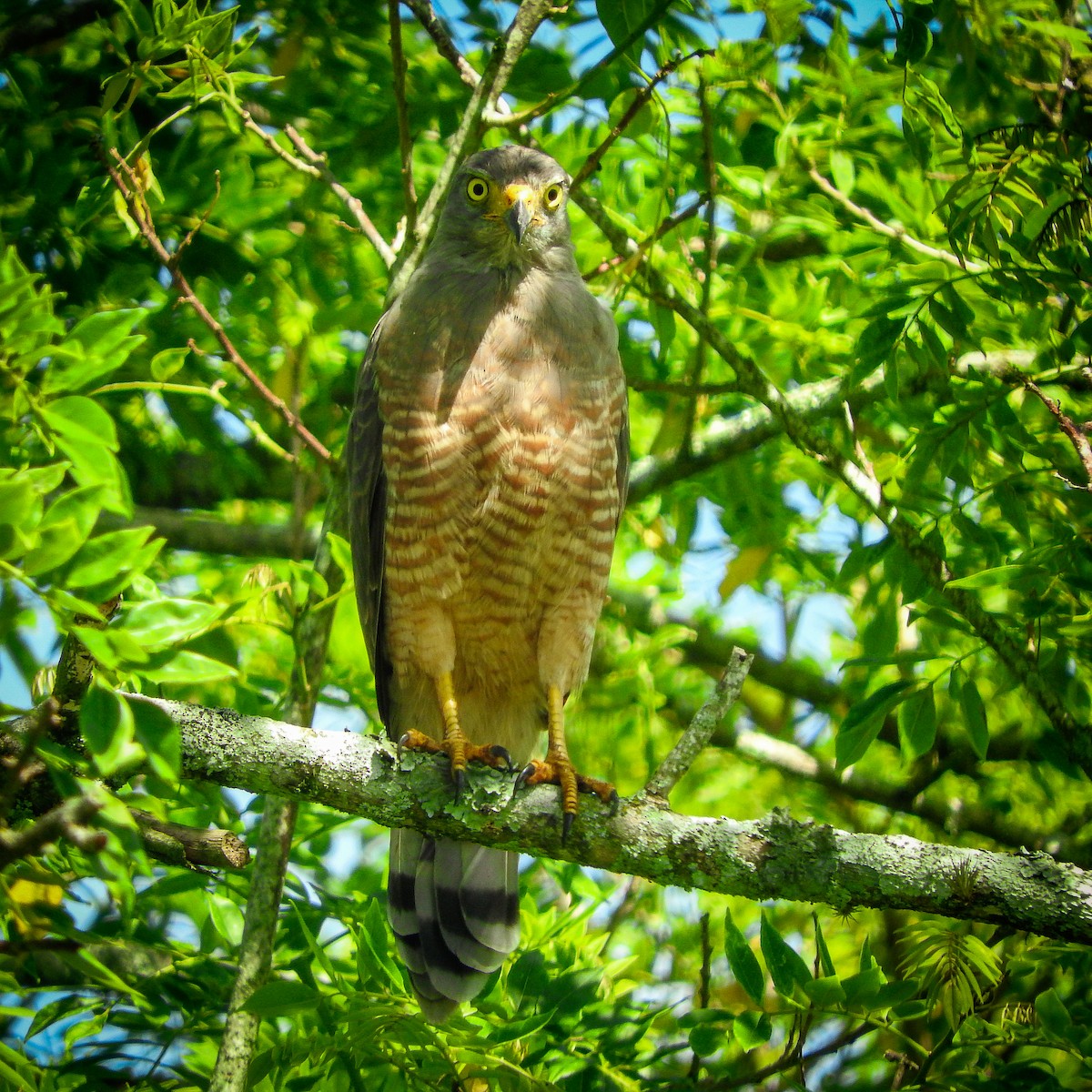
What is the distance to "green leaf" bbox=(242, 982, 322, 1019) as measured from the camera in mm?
2266

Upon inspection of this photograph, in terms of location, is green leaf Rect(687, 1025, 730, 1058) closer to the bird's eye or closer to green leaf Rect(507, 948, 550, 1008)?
green leaf Rect(507, 948, 550, 1008)

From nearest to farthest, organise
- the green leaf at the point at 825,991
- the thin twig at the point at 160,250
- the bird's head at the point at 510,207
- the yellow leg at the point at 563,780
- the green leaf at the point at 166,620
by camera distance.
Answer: the green leaf at the point at 166,620
the green leaf at the point at 825,991
the yellow leg at the point at 563,780
the thin twig at the point at 160,250
the bird's head at the point at 510,207

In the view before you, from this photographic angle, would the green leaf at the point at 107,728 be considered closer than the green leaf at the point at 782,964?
Yes

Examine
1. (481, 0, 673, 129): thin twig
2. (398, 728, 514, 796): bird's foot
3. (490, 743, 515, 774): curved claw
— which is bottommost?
(490, 743, 515, 774): curved claw

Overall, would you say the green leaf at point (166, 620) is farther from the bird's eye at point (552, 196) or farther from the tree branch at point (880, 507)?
the bird's eye at point (552, 196)

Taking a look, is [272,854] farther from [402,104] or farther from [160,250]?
[402,104]

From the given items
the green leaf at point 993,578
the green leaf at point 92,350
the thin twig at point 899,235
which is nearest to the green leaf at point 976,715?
the green leaf at point 993,578

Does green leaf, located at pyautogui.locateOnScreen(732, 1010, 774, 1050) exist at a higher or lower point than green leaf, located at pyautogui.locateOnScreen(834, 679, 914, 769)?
lower

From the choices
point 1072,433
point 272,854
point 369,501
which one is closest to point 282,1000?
point 272,854

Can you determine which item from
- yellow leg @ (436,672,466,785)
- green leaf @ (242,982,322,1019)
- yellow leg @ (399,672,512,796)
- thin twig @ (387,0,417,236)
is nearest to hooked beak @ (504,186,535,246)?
thin twig @ (387,0,417,236)

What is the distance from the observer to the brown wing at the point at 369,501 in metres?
3.62

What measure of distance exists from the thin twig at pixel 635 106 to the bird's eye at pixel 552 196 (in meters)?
0.20

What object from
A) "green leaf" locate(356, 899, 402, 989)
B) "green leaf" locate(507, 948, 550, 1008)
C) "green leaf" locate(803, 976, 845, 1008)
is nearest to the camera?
"green leaf" locate(803, 976, 845, 1008)

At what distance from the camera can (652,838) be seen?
2.59 meters
